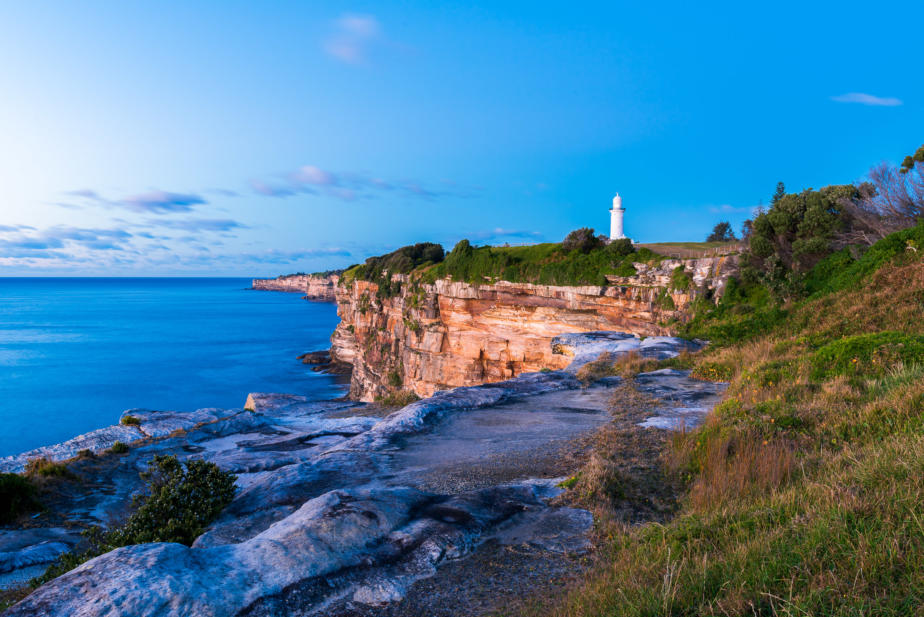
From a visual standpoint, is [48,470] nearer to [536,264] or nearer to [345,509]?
[345,509]

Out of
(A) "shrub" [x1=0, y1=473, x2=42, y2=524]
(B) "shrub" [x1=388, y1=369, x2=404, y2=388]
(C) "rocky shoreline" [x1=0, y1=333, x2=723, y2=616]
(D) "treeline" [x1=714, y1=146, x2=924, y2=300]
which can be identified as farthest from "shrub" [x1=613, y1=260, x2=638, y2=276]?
(A) "shrub" [x1=0, y1=473, x2=42, y2=524]

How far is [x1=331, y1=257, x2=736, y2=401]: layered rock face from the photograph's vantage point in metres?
25.0

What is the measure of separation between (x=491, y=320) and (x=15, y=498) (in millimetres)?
28534

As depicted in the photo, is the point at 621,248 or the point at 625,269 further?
the point at 621,248

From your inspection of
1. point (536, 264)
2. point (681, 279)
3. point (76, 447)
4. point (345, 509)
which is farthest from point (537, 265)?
point (345, 509)

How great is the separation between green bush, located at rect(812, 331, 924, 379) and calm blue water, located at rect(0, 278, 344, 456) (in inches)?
1957

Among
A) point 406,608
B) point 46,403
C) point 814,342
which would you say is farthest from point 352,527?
point 46,403

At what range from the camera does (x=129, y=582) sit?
3.15m

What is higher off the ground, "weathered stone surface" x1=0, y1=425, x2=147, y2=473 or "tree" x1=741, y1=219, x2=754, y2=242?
"tree" x1=741, y1=219, x2=754, y2=242

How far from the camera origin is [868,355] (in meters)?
9.01

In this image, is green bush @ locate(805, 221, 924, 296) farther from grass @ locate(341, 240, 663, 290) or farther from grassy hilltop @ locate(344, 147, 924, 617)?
grass @ locate(341, 240, 663, 290)

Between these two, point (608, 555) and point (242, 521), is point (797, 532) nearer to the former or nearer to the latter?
point (608, 555)

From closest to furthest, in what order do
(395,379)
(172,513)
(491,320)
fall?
(172,513), (491,320), (395,379)

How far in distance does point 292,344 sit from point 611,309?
66822 millimetres
